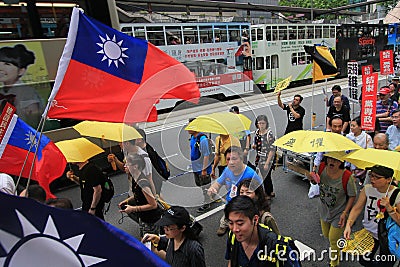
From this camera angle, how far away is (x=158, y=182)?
4070mm

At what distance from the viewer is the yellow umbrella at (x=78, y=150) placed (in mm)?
3730

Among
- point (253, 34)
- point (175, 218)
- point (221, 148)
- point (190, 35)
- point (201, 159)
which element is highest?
point (253, 34)

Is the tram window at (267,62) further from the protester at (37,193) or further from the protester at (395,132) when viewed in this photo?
the protester at (37,193)

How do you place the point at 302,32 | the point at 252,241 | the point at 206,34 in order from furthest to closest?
the point at 302,32 → the point at 206,34 → the point at 252,241

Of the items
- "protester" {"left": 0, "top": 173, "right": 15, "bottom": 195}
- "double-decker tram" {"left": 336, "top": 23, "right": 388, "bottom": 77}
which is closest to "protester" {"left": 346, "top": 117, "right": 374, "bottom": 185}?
"protester" {"left": 0, "top": 173, "right": 15, "bottom": 195}

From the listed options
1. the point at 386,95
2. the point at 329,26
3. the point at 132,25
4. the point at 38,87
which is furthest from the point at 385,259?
the point at 329,26

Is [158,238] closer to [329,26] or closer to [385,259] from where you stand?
[385,259]

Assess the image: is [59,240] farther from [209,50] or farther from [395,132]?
[209,50]

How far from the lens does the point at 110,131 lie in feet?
14.8

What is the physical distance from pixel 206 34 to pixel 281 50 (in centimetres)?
532

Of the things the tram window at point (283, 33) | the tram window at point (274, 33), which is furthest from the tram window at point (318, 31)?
the tram window at point (274, 33)

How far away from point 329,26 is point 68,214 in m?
20.5

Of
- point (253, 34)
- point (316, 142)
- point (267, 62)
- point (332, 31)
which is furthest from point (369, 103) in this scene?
point (332, 31)

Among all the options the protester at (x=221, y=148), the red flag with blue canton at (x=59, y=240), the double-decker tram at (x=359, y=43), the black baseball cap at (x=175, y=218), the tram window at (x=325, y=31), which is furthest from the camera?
the double-decker tram at (x=359, y=43)
